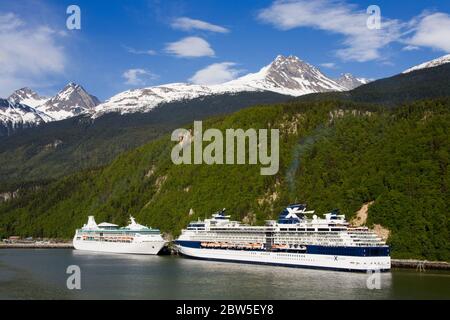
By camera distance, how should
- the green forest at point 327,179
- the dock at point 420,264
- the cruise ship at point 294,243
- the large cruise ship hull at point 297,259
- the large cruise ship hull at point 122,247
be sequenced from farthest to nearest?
the large cruise ship hull at point 122,247 < the green forest at point 327,179 < the dock at point 420,264 < the cruise ship at point 294,243 < the large cruise ship hull at point 297,259

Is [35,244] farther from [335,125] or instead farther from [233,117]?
[335,125]

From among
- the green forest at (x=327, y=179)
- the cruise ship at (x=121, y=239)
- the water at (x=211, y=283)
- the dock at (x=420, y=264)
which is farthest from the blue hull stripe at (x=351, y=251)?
the cruise ship at (x=121, y=239)

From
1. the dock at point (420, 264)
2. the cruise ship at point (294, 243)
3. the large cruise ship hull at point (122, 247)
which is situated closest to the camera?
the cruise ship at point (294, 243)

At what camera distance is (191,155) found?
580ft

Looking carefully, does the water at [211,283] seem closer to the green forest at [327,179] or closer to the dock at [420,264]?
the dock at [420,264]

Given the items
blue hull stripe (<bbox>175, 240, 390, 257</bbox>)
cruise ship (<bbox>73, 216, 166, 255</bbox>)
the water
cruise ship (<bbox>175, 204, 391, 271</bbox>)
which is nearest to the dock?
the water

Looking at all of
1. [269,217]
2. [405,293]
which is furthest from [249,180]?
[405,293]

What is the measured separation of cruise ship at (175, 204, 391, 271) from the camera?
84.9 meters

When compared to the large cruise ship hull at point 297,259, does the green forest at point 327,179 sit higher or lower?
higher

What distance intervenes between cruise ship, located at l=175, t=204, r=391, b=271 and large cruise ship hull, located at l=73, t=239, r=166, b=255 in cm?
920

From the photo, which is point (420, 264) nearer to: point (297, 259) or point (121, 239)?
point (297, 259)

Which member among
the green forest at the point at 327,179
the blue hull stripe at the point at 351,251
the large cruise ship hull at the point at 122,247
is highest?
the green forest at the point at 327,179

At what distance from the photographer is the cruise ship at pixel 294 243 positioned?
3344 inches

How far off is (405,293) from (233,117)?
121 m
